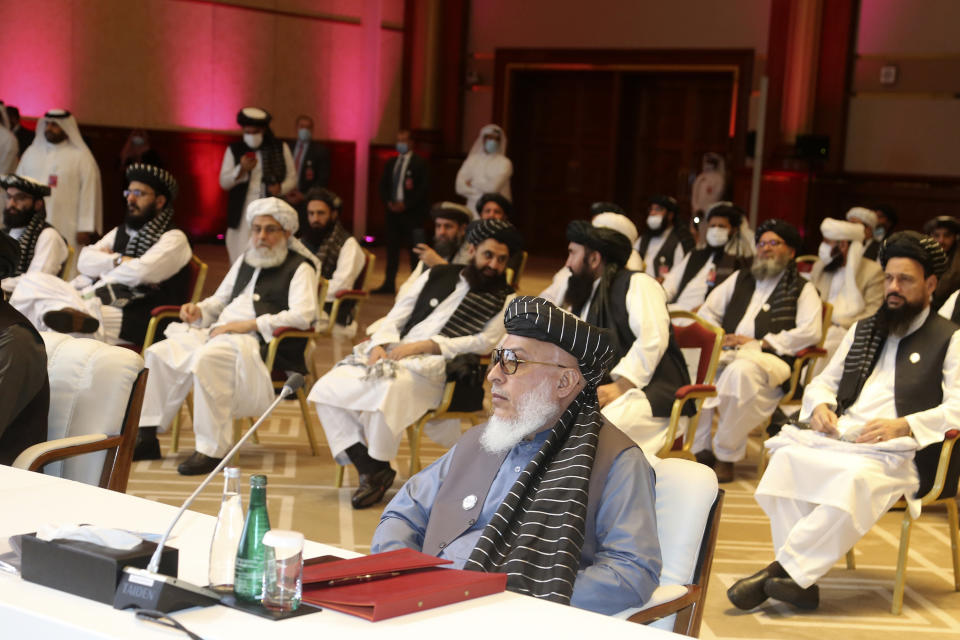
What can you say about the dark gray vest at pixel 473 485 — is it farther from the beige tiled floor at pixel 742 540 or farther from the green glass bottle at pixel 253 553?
the beige tiled floor at pixel 742 540

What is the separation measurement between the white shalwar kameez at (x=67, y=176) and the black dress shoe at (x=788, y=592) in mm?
6810

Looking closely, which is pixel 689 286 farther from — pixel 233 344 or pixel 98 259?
pixel 98 259

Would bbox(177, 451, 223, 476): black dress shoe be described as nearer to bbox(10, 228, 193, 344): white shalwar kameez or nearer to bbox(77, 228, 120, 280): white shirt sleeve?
bbox(10, 228, 193, 344): white shalwar kameez

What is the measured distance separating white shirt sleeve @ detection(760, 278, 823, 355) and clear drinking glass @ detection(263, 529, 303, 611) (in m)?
4.55

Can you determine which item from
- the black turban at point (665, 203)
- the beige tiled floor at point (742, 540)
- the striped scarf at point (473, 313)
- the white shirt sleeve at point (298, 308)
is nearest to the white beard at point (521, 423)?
the beige tiled floor at point (742, 540)

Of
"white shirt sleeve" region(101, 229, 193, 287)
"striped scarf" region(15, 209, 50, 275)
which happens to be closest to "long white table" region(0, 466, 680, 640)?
"white shirt sleeve" region(101, 229, 193, 287)

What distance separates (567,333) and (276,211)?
3504 mm

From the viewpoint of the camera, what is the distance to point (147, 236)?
6.37 metres

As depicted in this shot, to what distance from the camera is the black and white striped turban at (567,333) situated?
8.95ft

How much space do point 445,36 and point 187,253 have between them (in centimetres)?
969

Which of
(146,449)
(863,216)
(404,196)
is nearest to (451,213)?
(146,449)

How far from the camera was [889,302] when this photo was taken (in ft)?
14.4

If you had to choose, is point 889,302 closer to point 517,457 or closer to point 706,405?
point 706,405

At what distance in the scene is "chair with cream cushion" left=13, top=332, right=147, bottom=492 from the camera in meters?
3.46
